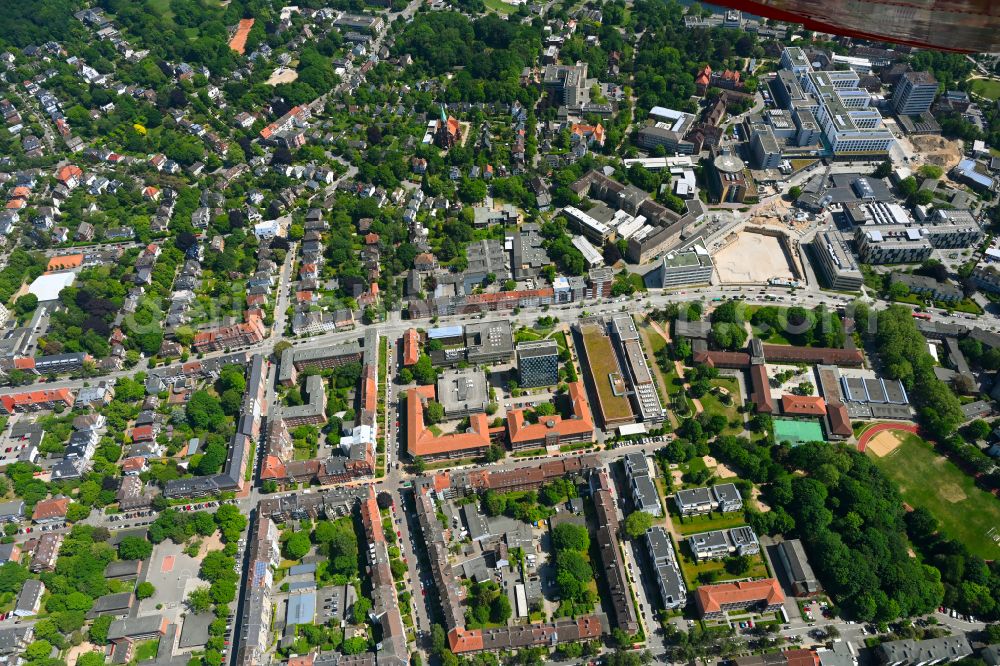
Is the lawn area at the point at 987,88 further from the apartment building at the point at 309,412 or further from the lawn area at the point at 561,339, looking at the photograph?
the apartment building at the point at 309,412

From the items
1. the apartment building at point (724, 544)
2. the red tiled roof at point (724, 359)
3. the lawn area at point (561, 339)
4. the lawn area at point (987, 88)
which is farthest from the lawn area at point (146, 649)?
the lawn area at point (987, 88)

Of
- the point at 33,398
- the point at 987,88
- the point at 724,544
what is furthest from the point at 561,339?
the point at 987,88

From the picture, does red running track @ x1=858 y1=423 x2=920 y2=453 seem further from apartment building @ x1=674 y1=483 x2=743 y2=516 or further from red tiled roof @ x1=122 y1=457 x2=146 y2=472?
red tiled roof @ x1=122 y1=457 x2=146 y2=472

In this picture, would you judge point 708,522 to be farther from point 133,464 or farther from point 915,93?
point 915,93

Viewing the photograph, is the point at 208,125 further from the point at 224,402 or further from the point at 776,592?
the point at 776,592

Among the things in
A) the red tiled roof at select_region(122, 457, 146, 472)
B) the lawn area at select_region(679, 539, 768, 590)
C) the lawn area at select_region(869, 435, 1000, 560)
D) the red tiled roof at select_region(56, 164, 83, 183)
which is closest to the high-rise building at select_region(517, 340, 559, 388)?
the lawn area at select_region(679, 539, 768, 590)

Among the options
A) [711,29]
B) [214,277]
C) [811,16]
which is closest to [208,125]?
[214,277]
